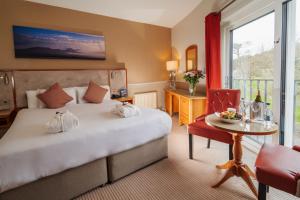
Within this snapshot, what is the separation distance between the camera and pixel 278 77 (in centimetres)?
215

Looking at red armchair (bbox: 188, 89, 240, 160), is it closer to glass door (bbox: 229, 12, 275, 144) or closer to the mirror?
glass door (bbox: 229, 12, 275, 144)

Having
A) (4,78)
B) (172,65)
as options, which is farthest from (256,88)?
(4,78)

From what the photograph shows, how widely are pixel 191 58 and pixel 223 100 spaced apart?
1985 mm

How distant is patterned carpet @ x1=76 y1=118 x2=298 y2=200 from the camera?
1735mm

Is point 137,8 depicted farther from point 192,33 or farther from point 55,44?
point 55,44

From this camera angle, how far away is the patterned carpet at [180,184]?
1735mm

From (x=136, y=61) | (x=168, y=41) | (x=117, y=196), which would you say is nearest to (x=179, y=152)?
(x=117, y=196)

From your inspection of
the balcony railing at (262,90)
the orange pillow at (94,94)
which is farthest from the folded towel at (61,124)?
the balcony railing at (262,90)

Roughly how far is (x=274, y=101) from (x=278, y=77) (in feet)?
1.04

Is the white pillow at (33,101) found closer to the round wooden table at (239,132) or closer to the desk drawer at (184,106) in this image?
the desk drawer at (184,106)

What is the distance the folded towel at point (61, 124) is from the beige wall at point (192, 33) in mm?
2963

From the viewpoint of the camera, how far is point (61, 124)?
172cm

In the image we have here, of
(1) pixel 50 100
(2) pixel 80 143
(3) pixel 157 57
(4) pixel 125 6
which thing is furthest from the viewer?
(3) pixel 157 57

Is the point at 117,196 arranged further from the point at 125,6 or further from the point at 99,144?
the point at 125,6
